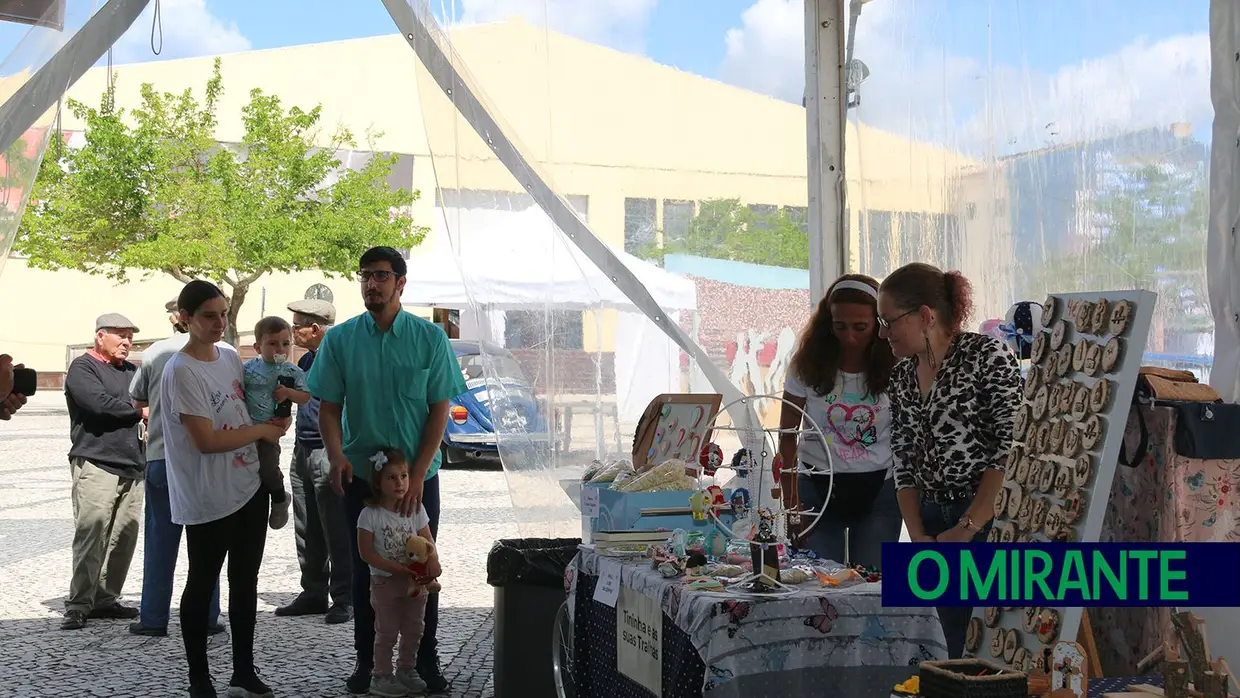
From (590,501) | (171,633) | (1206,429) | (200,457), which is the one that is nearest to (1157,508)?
(1206,429)

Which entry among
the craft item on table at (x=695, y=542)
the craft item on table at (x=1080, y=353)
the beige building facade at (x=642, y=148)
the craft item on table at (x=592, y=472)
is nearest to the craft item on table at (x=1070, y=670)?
the craft item on table at (x=1080, y=353)

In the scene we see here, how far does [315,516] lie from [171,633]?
866mm

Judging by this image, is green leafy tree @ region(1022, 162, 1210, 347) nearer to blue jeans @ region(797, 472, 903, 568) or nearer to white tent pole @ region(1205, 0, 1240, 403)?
white tent pole @ region(1205, 0, 1240, 403)

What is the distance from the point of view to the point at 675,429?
4.18 m

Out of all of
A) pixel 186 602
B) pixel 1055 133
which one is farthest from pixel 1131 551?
pixel 186 602

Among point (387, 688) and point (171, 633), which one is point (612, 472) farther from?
point (171, 633)

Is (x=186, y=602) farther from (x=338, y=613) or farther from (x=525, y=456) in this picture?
(x=338, y=613)

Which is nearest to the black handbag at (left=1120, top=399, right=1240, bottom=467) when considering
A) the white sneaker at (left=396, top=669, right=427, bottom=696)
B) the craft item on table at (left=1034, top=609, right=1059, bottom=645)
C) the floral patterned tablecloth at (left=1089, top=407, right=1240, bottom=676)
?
the floral patterned tablecloth at (left=1089, top=407, right=1240, bottom=676)

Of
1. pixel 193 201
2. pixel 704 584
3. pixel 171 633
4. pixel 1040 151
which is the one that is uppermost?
pixel 193 201

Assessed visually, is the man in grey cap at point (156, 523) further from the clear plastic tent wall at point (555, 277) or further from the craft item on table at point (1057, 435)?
the craft item on table at point (1057, 435)

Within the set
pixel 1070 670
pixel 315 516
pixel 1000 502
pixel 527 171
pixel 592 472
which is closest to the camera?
pixel 1070 670

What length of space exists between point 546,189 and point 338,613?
2460mm

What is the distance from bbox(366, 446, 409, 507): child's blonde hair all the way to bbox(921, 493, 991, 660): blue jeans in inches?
78.3

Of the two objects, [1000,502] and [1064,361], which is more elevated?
[1064,361]
